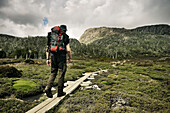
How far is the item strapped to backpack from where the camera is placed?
429 cm

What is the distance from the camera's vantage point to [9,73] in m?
9.55

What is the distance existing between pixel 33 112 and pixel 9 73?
344 inches

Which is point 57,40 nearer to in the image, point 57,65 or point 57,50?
point 57,50

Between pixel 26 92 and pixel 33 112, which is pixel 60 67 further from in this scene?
pixel 26 92

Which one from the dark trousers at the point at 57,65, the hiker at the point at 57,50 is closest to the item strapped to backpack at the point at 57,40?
the hiker at the point at 57,50

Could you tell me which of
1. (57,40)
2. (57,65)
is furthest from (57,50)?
(57,65)

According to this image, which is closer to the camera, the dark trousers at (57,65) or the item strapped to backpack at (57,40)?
the item strapped to backpack at (57,40)

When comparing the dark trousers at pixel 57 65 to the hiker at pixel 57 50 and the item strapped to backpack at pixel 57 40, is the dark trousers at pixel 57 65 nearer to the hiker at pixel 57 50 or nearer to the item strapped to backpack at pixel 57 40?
the hiker at pixel 57 50

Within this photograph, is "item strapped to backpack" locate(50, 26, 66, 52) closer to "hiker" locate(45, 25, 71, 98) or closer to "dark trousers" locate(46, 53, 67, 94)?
"hiker" locate(45, 25, 71, 98)

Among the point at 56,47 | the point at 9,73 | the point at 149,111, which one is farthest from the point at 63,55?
the point at 9,73

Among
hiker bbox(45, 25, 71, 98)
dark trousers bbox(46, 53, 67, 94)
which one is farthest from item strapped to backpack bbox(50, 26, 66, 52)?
dark trousers bbox(46, 53, 67, 94)

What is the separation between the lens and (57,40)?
435 cm

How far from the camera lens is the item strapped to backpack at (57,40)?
4.29 m

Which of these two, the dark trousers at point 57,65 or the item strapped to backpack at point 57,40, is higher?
the item strapped to backpack at point 57,40
